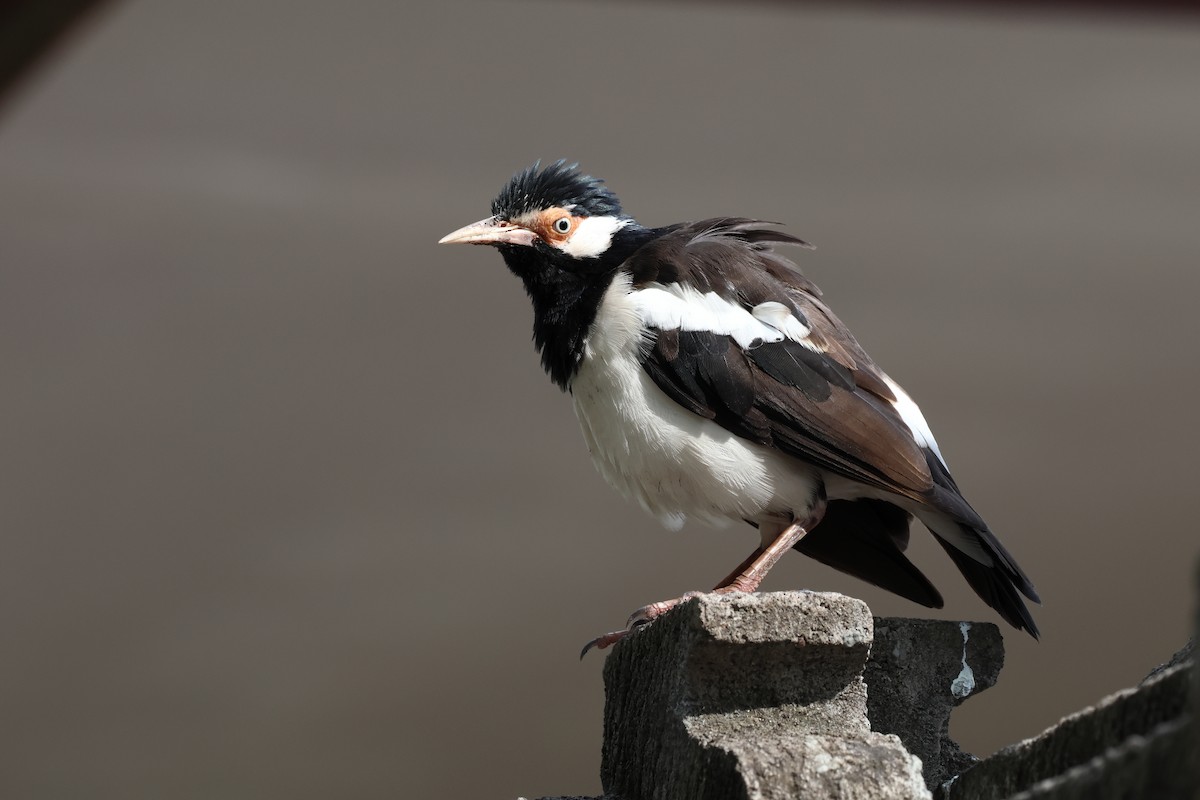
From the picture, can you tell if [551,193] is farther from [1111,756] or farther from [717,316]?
[1111,756]

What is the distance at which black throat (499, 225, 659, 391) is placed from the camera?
3.16 metres

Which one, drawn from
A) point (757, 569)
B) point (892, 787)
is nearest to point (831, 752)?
point (892, 787)

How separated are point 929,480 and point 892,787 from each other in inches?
55.0

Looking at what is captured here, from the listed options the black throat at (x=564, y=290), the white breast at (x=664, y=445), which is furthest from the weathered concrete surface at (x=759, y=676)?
the black throat at (x=564, y=290)

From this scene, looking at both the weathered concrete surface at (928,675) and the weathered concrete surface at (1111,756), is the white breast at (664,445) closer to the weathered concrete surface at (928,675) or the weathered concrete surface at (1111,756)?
the weathered concrete surface at (928,675)

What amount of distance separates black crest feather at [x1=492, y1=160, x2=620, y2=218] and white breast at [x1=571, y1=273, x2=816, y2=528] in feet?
1.30

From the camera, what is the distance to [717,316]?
3.05 m

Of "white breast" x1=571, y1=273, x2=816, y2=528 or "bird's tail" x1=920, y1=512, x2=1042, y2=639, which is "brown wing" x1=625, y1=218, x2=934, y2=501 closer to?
"white breast" x1=571, y1=273, x2=816, y2=528

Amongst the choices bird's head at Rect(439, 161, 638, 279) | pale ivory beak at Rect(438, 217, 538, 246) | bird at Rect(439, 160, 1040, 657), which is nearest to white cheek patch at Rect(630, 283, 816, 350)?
bird at Rect(439, 160, 1040, 657)

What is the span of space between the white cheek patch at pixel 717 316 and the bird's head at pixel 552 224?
29 centimetres

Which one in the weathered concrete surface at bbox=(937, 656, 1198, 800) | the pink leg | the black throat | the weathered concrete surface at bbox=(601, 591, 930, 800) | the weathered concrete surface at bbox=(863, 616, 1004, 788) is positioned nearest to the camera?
the weathered concrete surface at bbox=(937, 656, 1198, 800)

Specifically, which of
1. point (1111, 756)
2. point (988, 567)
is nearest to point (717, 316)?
point (988, 567)

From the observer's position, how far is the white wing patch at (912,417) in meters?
3.18

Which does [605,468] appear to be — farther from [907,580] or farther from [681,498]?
[907,580]
